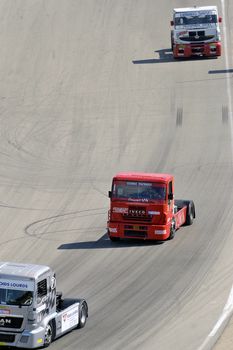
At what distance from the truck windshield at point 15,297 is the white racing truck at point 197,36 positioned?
3553cm

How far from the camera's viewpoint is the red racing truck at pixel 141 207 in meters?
34.1

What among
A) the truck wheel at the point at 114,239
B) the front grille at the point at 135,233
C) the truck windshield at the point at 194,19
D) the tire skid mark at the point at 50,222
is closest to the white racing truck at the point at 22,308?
the front grille at the point at 135,233

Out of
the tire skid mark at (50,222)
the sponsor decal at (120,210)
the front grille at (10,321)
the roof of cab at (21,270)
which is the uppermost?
the sponsor decal at (120,210)

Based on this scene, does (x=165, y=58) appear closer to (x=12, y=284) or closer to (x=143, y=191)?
(x=143, y=191)

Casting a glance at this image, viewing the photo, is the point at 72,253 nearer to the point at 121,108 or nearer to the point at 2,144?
the point at 2,144

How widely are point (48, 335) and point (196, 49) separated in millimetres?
35593

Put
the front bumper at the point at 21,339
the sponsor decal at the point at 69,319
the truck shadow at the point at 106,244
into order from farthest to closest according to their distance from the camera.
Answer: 1. the truck shadow at the point at 106,244
2. the sponsor decal at the point at 69,319
3. the front bumper at the point at 21,339

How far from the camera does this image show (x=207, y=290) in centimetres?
2934

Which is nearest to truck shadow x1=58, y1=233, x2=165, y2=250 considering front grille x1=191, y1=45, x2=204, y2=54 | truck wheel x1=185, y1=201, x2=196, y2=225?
truck wheel x1=185, y1=201, x2=196, y2=225

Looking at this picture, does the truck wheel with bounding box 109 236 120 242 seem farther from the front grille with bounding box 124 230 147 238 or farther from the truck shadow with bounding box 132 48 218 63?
the truck shadow with bounding box 132 48 218 63

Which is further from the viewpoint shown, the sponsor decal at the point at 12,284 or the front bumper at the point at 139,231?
the front bumper at the point at 139,231

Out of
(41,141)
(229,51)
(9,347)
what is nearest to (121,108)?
(41,141)

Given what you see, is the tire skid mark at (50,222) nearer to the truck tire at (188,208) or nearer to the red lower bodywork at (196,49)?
the truck tire at (188,208)

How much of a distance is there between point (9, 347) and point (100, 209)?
50.3 ft
